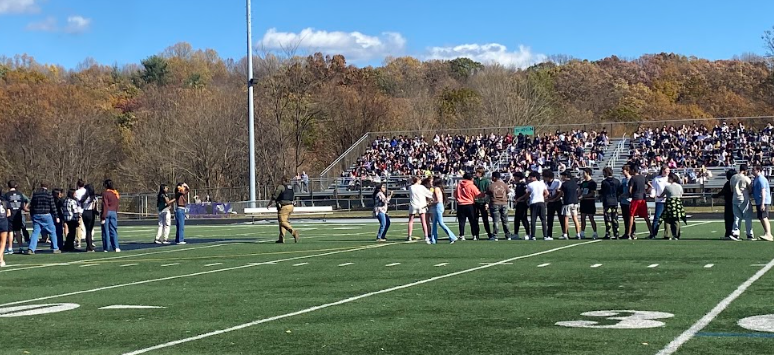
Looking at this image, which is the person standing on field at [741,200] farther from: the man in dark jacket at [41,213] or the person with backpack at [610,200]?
the man in dark jacket at [41,213]

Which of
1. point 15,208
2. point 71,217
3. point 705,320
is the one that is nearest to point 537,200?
point 71,217

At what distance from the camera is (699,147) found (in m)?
57.7

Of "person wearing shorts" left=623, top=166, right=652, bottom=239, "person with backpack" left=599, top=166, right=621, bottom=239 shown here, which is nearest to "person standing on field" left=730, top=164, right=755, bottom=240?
"person wearing shorts" left=623, top=166, right=652, bottom=239

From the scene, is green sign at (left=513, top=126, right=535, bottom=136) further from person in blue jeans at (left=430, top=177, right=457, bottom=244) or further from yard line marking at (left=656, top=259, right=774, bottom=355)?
yard line marking at (left=656, top=259, right=774, bottom=355)

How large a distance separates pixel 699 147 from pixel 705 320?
48.8m

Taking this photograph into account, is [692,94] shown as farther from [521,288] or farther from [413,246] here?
[521,288]

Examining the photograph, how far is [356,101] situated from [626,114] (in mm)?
26375

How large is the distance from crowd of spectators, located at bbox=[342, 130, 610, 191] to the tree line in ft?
35.6

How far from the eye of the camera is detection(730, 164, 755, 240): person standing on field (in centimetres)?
2450

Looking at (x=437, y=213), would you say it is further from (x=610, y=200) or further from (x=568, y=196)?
(x=610, y=200)

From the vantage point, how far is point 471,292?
1408 centimetres

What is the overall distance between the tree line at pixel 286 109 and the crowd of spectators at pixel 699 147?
80.8 ft

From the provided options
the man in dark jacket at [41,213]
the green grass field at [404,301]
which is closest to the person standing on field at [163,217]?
the man in dark jacket at [41,213]

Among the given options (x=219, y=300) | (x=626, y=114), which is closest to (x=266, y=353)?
(x=219, y=300)
